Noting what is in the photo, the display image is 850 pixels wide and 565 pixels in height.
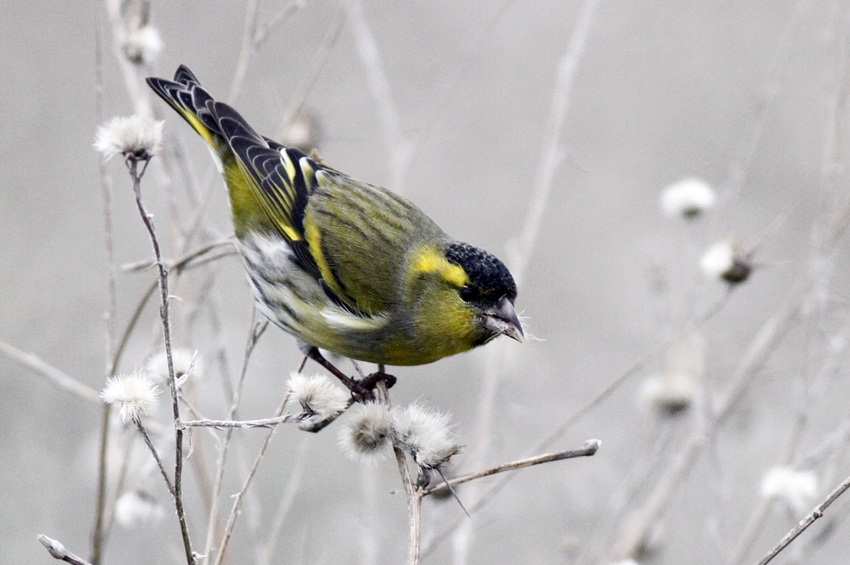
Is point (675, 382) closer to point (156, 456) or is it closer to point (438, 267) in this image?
point (438, 267)

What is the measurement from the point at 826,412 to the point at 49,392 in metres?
5.05

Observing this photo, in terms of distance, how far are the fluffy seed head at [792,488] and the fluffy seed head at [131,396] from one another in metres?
2.20

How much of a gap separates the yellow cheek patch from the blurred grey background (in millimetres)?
1889

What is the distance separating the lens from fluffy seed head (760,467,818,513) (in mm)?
3271

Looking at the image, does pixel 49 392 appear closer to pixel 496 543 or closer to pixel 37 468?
pixel 37 468

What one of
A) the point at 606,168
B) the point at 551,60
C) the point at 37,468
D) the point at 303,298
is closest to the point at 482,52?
the point at 551,60

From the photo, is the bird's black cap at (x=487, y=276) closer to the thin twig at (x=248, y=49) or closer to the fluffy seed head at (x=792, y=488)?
the thin twig at (x=248, y=49)

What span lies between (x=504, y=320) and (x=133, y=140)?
1276mm

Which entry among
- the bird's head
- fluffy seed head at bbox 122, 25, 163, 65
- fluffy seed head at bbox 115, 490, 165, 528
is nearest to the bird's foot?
the bird's head

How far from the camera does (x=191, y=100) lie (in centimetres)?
349

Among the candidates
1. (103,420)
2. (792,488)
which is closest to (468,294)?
(103,420)

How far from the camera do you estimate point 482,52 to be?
827 cm

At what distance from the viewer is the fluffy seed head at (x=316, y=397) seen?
2.25 metres

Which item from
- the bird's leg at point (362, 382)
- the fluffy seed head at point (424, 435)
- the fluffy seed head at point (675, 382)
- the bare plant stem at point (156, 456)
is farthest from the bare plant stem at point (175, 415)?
the fluffy seed head at point (675, 382)
